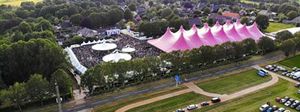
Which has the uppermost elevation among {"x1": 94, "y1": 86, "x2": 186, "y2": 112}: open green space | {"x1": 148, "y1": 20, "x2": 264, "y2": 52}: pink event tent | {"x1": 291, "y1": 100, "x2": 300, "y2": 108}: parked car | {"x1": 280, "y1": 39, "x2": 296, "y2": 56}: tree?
{"x1": 148, "y1": 20, "x2": 264, "y2": 52}: pink event tent

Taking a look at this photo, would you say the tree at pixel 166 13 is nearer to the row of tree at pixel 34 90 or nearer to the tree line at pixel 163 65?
the tree line at pixel 163 65

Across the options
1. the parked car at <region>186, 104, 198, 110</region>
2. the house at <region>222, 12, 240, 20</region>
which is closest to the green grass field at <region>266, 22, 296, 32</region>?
the house at <region>222, 12, 240, 20</region>

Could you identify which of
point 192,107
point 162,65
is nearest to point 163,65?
point 162,65

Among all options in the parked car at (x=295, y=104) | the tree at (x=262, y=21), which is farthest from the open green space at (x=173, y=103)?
the tree at (x=262, y=21)

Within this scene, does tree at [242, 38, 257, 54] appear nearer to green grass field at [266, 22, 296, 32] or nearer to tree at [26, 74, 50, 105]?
green grass field at [266, 22, 296, 32]

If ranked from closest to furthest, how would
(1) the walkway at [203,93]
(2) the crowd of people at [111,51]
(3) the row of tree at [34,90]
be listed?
(3) the row of tree at [34,90] < (1) the walkway at [203,93] < (2) the crowd of people at [111,51]

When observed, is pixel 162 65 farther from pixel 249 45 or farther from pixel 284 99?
pixel 284 99

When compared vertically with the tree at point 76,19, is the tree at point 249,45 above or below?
below
